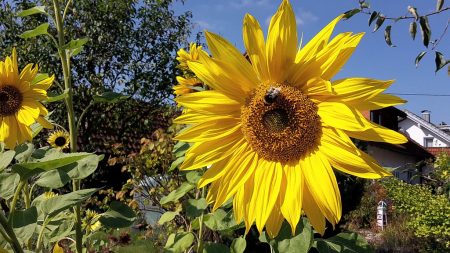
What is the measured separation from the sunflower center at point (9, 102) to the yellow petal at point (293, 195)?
119 centimetres

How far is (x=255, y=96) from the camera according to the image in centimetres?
120

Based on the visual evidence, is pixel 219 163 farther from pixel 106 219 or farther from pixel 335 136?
pixel 106 219

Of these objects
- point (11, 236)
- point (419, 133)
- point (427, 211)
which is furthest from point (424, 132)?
point (11, 236)

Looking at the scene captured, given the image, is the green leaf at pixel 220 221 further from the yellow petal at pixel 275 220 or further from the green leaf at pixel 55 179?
the green leaf at pixel 55 179

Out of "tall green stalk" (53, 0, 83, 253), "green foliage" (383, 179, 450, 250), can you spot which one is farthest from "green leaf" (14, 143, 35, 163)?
"green foliage" (383, 179, 450, 250)

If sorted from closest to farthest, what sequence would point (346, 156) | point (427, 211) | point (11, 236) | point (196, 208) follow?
point (11, 236), point (346, 156), point (196, 208), point (427, 211)

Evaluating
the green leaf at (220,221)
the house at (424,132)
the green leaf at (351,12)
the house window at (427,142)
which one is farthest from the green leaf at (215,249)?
the house window at (427,142)

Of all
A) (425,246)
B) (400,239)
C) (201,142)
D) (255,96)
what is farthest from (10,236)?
(400,239)

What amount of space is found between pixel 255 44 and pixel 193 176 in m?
0.69

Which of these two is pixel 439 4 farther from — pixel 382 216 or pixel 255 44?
pixel 382 216

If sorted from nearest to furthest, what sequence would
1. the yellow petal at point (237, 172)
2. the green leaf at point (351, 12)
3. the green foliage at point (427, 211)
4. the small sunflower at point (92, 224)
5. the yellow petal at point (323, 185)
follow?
the yellow petal at point (323, 185) < the yellow petal at point (237, 172) < the small sunflower at point (92, 224) < the green leaf at point (351, 12) < the green foliage at point (427, 211)

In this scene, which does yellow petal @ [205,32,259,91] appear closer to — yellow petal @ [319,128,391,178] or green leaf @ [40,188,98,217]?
yellow petal @ [319,128,391,178]

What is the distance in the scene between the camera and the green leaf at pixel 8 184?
1090 mm

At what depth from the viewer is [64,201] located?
42.9 inches
